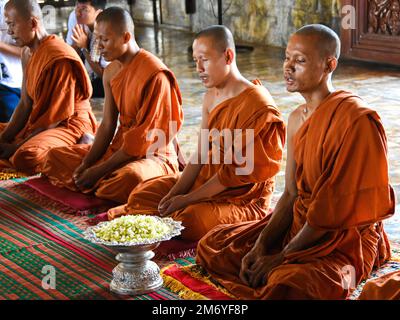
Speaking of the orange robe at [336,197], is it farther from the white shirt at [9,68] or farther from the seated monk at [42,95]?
the white shirt at [9,68]

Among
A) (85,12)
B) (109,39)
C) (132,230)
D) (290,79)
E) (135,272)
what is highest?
(85,12)

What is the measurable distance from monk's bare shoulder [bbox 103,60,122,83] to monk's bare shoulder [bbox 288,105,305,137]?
1925 millimetres

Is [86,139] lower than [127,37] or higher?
lower

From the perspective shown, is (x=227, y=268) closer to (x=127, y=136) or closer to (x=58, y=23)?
(x=127, y=136)

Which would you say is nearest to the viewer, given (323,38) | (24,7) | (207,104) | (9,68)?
(323,38)

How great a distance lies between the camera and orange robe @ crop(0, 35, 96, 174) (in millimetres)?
6090

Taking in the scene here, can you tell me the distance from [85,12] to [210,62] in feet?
10.7

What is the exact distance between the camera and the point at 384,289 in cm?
318

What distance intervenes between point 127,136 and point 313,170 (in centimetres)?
190

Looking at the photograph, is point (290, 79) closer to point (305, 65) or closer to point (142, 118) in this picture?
point (305, 65)

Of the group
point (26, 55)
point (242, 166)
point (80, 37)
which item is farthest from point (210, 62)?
point (80, 37)

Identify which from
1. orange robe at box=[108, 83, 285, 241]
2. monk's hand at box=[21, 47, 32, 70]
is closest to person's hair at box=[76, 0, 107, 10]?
monk's hand at box=[21, 47, 32, 70]

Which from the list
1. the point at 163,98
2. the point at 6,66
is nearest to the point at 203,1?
the point at 6,66

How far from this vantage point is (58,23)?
15.5 meters
